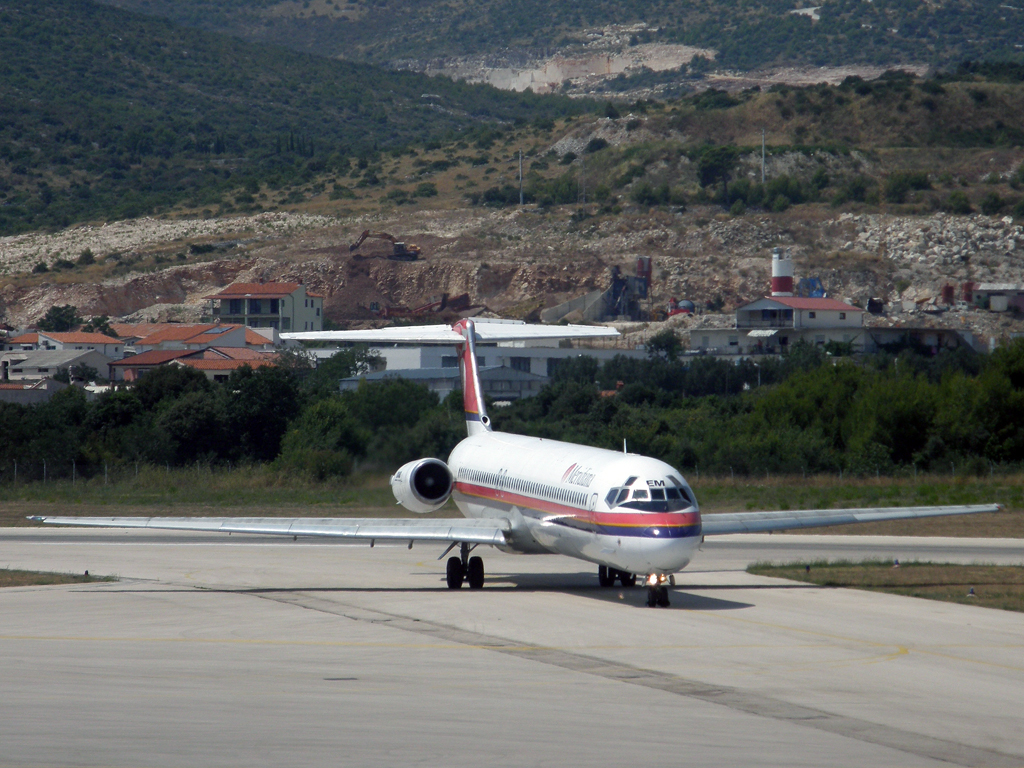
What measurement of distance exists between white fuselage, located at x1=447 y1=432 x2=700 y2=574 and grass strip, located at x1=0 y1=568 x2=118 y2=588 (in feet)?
30.9

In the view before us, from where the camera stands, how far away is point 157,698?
52.3 feet

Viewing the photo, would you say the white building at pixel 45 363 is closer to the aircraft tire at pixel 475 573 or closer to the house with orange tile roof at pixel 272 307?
the house with orange tile roof at pixel 272 307

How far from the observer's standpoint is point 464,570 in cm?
2831

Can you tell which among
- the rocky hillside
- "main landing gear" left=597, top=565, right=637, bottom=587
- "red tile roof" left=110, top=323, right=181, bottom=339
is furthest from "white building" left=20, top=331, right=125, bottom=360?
"main landing gear" left=597, top=565, right=637, bottom=587

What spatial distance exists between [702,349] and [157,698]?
103370 mm

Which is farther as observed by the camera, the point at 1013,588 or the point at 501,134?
the point at 501,134

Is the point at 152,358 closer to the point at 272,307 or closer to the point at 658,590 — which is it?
the point at 272,307

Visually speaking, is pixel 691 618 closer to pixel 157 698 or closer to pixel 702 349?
pixel 157 698

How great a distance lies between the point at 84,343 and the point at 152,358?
10.7 meters

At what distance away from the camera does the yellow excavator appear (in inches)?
5817

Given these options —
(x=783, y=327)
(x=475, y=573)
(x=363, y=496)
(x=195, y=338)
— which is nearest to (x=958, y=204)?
(x=783, y=327)

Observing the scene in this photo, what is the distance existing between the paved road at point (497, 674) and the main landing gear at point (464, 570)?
0.39 metres

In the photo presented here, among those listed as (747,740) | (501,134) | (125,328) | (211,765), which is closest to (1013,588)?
(747,740)

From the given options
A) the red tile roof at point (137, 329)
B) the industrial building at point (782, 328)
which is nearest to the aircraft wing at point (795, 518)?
the industrial building at point (782, 328)
